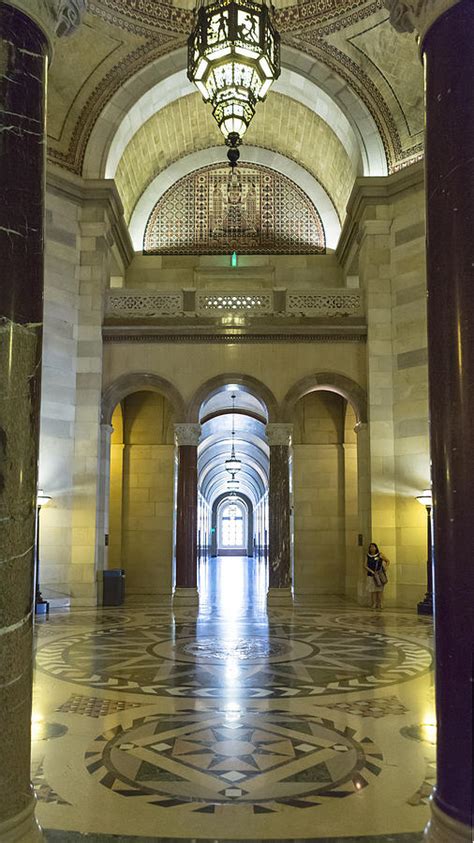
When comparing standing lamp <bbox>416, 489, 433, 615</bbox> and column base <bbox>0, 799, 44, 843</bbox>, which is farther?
standing lamp <bbox>416, 489, 433, 615</bbox>

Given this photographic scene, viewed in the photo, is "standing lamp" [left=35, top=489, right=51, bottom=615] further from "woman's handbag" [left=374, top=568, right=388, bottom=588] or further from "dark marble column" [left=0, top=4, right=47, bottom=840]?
"dark marble column" [left=0, top=4, right=47, bottom=840]

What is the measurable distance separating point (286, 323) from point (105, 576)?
21.9 feet

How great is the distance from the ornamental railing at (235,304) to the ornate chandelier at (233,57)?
6.88m

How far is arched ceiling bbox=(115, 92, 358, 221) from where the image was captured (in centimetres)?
1830

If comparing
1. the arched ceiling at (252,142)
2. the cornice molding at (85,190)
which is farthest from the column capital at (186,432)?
the arched ceiling at (252,142)

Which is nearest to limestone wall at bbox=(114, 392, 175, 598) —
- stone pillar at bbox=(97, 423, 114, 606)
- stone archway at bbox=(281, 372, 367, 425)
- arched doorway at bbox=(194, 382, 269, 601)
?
arched doorway at bbox=(194, 382, 269, 601)

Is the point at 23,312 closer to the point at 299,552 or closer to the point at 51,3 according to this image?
the point at 51,3

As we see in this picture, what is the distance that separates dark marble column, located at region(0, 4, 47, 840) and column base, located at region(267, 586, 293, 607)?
12.0m

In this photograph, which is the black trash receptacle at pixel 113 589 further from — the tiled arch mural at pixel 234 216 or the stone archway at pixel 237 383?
the tiled arch mural at pixel 234 216

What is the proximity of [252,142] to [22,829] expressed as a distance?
19412mm

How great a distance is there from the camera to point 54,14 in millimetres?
4016

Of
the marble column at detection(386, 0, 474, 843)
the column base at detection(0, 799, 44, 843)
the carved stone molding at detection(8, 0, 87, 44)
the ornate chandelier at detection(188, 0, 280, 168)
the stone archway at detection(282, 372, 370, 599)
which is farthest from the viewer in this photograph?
the stone archway at detection(282, 372, 370, 599)

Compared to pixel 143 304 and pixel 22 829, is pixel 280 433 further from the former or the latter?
pixel 22 829

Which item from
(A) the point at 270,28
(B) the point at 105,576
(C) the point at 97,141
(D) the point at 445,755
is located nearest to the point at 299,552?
(B) the point at 105,576
